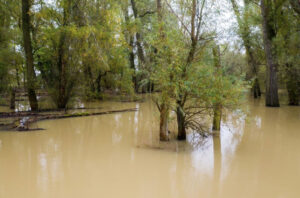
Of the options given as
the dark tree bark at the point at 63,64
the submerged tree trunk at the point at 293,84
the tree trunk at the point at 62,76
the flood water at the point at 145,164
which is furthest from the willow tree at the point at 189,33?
the submerged tree trunk at the point at 293,84

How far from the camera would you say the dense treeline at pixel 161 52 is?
6.84 metres

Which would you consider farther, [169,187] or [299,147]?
[299,147]

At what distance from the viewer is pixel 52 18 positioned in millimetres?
12930

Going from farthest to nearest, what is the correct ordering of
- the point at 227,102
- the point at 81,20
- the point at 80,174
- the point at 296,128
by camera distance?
the point at 81,20, the point at 296,128, the point at 227,102, the point at 80,174

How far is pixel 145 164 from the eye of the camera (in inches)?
223

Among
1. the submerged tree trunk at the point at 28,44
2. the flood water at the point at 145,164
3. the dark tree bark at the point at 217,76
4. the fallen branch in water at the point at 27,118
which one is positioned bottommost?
the flood water at the point at 145,164

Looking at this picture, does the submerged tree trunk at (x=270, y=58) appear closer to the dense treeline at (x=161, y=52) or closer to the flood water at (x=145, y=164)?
the dense treeline at (x=161, y=52)

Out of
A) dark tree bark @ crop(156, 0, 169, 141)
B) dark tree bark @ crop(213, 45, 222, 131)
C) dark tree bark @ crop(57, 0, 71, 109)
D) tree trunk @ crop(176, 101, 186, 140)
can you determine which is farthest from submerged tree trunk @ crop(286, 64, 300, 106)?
dark tree bark @ crop(57, 0, 71, 109)

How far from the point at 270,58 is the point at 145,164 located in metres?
13.1

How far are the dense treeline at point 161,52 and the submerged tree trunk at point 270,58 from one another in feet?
0.18

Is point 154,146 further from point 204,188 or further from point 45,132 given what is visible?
point 45,132

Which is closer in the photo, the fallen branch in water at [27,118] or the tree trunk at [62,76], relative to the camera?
the fallen branch in water at [27,118]

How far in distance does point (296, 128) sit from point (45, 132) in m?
8.80

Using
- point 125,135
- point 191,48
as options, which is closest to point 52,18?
point 125,135
